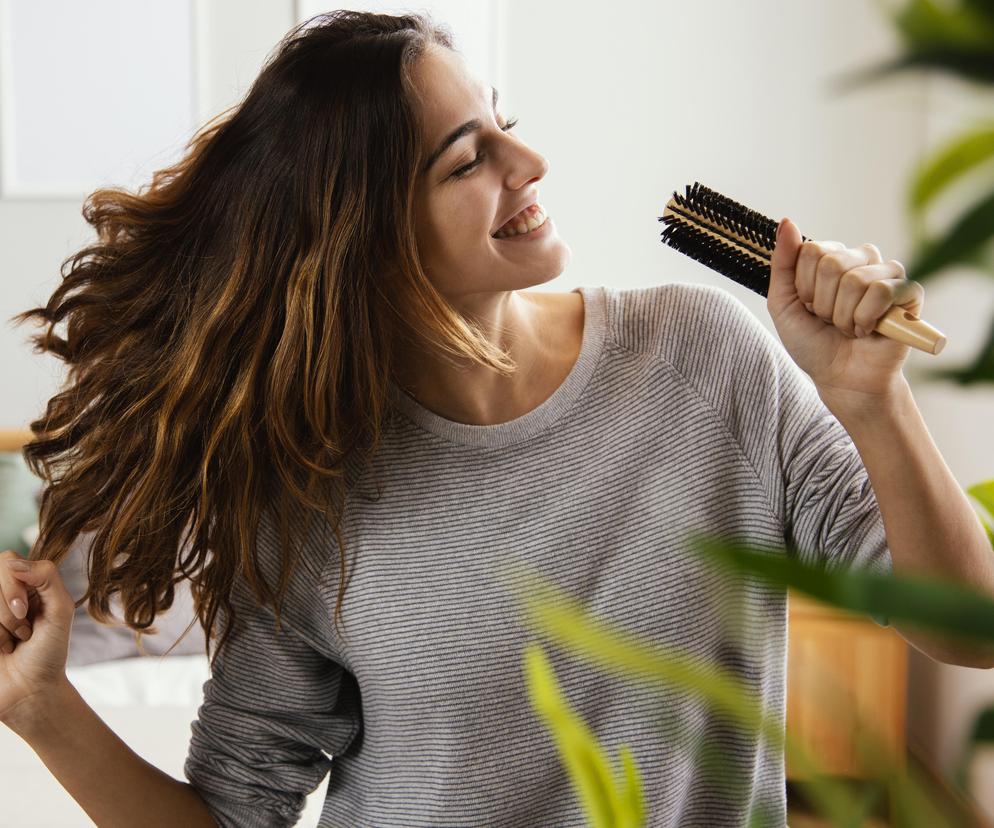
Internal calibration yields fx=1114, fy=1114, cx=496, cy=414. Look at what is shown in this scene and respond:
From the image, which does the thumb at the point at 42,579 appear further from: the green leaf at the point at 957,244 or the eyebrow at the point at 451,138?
the green leaf at the point at 957,244

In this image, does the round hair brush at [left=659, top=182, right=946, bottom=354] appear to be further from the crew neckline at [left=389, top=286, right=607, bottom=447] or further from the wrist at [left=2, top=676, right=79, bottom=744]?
the wrist at [left=2, top=676, right=79, bottom=744]

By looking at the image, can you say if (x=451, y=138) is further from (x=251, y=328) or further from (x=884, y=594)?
(x=884, y=594)

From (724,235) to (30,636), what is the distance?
67 centimetres

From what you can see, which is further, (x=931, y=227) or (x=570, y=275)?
(x=570, y=275)

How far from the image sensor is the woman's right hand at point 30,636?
92 centimetres

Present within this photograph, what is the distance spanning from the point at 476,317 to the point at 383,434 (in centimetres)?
15

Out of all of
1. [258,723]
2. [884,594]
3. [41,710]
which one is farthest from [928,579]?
[258,723]

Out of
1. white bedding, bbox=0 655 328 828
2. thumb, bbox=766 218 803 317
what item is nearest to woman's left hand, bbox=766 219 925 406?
thumb, bbox=766 218 803 317

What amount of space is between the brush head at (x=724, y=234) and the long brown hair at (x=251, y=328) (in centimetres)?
21

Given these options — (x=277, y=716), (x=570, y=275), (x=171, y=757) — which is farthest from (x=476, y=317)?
(x=570, y=275)

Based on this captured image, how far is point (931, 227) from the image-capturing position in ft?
0.55

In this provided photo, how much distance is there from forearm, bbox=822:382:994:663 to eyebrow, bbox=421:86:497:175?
0.43m

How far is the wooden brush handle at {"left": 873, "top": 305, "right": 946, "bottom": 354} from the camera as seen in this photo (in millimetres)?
701

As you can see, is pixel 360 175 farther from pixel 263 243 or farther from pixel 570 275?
pixel 570 275
